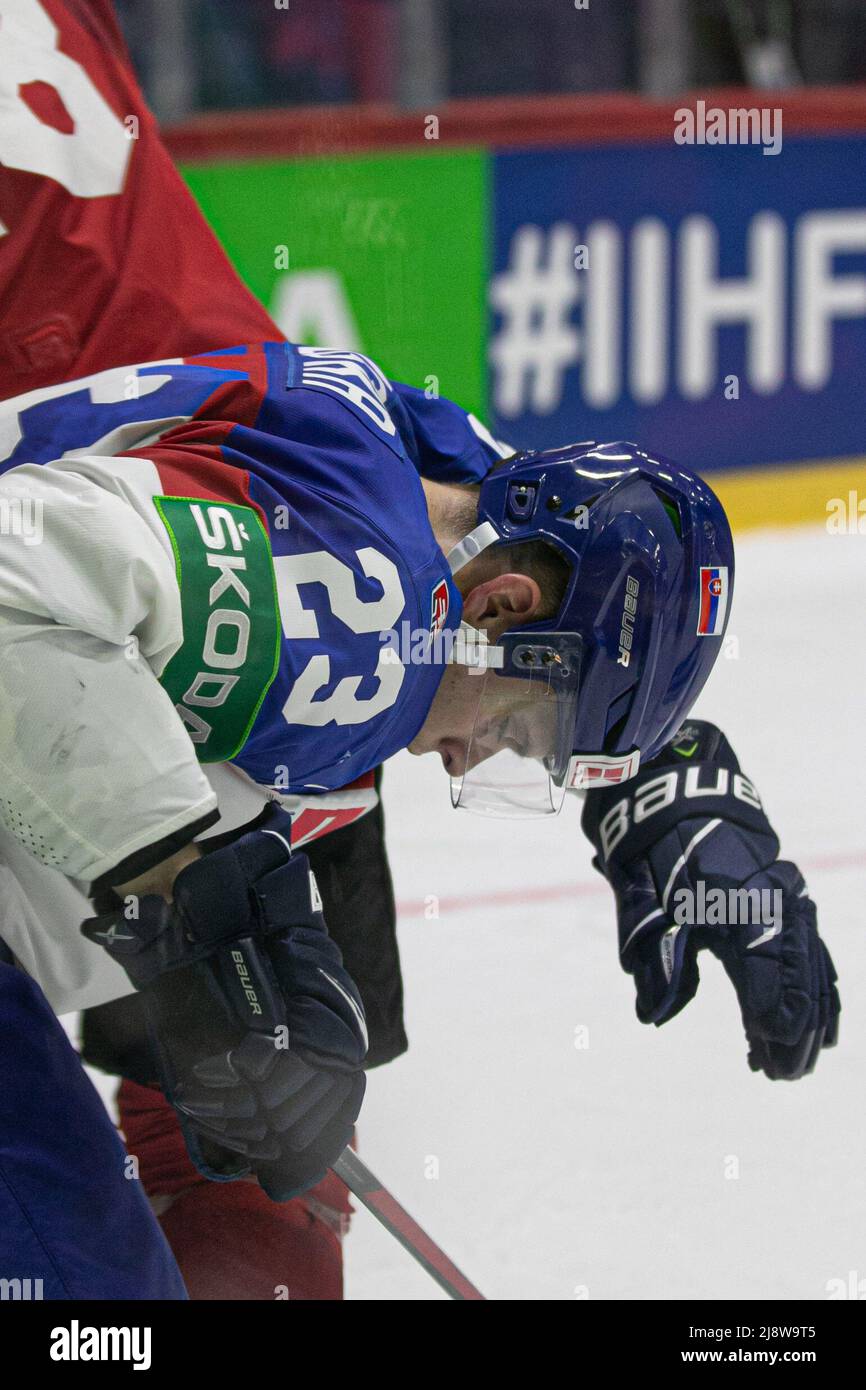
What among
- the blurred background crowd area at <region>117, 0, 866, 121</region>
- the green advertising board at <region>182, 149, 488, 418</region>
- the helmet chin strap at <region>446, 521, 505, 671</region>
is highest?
the blurred background crowd area at <region>117, 0, 866, 121</region>

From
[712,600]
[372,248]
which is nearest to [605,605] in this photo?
[712,600]

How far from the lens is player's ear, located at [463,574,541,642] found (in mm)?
1959

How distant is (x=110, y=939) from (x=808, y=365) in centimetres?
478

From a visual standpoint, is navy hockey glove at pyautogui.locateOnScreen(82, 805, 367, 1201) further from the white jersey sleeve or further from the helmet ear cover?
the helmet ear cover

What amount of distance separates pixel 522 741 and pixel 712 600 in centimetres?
30

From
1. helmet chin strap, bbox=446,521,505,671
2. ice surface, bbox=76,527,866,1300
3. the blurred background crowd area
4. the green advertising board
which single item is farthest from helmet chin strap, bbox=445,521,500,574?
the blurred background crowd area

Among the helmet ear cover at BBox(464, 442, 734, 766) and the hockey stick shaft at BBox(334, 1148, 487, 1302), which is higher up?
the helmet ear cover at BBox(464, 442, 734, 766)

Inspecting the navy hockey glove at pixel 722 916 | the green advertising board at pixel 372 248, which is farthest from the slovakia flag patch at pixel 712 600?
the green advertising board at pixel 372 248

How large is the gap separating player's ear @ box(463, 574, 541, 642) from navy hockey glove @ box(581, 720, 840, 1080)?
1.32 ft

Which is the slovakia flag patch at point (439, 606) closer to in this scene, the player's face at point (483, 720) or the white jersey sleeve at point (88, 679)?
the player's face at point (483, 720)

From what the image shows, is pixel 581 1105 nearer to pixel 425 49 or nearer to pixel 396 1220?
pixel 396 1220

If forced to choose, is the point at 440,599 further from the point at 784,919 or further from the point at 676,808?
the point at 784,919

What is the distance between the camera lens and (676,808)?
2223mm

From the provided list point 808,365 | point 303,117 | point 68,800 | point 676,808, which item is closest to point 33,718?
point 68,800
